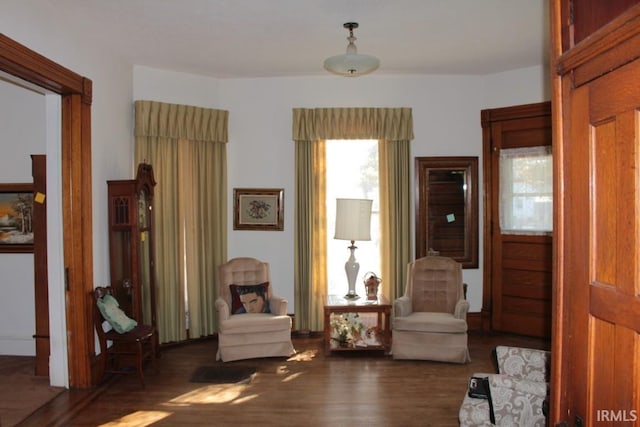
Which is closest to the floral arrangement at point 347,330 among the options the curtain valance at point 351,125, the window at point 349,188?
the window at point 349,188

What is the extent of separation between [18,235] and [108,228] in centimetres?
112

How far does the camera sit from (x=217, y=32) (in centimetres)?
441

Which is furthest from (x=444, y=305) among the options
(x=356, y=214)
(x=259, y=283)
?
(x=259, y=283)

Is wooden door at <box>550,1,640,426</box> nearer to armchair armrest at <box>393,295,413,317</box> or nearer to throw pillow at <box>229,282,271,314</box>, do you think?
armchair armrest at <box>393,295,413,317</box>

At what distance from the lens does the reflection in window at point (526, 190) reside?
553cm

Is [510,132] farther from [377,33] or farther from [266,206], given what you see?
[266,206]

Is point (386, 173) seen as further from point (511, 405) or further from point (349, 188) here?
point (511, 405)

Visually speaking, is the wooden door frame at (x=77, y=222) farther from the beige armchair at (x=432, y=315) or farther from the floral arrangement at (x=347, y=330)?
the beige armchair at (x=432, y=315)

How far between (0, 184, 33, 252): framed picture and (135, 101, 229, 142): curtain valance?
49.9 inches

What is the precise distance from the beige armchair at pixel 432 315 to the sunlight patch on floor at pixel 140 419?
2.19 m

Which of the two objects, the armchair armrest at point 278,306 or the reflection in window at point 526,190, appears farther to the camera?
the reflection in window at point 526,190

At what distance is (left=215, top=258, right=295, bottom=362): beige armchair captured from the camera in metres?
4.89

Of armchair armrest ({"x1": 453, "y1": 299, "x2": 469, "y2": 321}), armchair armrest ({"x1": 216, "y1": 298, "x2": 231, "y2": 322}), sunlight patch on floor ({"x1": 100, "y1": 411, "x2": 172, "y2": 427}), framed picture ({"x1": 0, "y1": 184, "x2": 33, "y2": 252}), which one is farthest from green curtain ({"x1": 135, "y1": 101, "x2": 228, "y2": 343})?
armchair armrest ({"x1": 453, "y1": 299, "x2": 469, "y2": 321})

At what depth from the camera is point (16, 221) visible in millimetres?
5078
